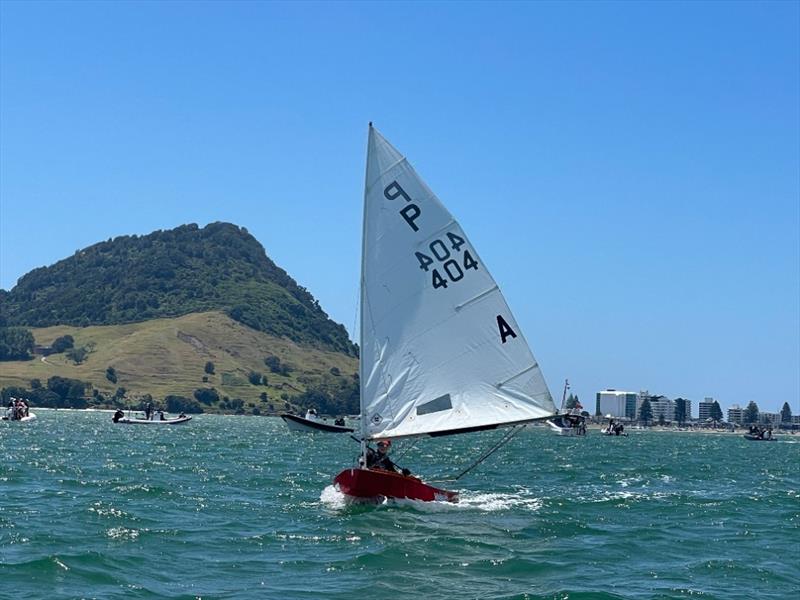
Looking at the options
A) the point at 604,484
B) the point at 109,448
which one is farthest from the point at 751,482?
the point at 109,448

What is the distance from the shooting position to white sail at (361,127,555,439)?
37656 mm

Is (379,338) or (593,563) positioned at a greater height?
(379,338)

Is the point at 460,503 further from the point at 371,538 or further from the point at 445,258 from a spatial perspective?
the point at 371,538

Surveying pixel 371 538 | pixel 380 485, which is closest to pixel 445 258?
pixel 380 485

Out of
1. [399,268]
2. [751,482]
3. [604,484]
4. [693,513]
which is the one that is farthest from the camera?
[751,482]

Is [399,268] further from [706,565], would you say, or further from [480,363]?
[706,565]

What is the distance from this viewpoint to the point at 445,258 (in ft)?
123

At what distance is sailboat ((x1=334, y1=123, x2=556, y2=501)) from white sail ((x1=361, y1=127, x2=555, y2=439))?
0.03 metres

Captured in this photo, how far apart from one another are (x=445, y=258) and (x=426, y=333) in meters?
2.63

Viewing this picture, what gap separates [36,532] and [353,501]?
11489 millimetres

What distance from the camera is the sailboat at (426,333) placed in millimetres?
37594

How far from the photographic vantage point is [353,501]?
38.4 metres

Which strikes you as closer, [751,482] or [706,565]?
[706,565]

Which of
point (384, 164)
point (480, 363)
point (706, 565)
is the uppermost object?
point (384, 164)
